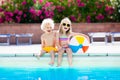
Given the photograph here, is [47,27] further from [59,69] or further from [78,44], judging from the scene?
[59,69]

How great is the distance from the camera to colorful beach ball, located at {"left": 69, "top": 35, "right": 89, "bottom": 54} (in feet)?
25.9

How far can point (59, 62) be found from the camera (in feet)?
24.8

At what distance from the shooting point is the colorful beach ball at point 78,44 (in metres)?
7.89

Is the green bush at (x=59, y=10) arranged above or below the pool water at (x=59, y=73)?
above

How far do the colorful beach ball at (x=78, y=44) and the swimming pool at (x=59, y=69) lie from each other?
0.26 meters

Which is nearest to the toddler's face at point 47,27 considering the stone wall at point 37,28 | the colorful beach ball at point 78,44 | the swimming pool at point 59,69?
the colorful beach ball at point 78,44

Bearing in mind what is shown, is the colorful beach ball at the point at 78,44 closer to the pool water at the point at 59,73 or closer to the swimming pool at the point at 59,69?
the swimming pool at the point at 59,69

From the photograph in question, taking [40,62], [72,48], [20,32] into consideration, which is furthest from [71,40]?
[20,32]

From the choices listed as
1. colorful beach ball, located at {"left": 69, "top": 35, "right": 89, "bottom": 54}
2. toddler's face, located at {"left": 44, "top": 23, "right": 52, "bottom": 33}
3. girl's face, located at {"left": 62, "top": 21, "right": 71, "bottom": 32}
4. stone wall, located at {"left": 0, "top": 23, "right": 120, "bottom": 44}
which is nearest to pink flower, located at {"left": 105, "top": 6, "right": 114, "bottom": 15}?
stone wall, located at {"left": 0, "top": 23, "right": 120, "bottom": 44}

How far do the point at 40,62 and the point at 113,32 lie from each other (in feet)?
21.0

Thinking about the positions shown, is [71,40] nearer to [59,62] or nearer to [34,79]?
[59,62]

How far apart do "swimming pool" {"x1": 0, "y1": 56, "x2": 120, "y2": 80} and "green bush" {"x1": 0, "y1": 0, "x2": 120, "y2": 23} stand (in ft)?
19.9

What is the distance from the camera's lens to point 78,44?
7969 mm

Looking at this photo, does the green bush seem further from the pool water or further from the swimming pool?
the pool water
